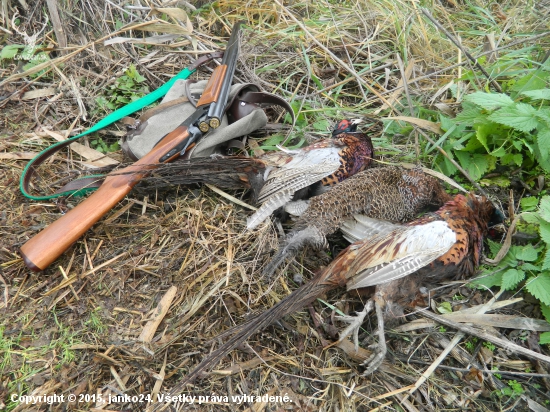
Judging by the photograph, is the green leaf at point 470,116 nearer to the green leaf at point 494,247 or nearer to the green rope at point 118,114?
the green leaf at point 494,247

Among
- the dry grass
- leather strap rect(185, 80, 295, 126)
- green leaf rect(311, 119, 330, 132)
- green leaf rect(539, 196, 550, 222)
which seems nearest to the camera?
the dry grass

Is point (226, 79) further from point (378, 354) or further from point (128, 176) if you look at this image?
point (378, 354)

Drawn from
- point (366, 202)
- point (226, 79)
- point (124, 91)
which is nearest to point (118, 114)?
point (124, 91)

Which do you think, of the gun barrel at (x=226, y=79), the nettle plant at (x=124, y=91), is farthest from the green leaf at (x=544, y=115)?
the nettle plant at (x=124, y=91)

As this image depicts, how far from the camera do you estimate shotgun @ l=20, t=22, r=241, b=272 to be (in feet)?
7.02

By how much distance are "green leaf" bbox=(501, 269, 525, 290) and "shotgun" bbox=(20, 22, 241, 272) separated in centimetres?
193

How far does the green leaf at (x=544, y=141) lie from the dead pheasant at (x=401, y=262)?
0.52 m

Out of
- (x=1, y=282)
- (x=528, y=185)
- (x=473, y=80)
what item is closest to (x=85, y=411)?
(x=1, y=282)

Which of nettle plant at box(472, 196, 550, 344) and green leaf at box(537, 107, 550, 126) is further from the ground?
green leaf at box(537, 107, 550, 126)

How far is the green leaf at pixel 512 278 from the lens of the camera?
7.44 feet

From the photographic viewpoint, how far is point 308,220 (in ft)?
8.20

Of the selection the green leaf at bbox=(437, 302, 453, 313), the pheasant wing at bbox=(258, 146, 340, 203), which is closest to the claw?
the green leaf at bbox=(437, 302, 453, 313)

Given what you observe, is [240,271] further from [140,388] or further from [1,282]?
[1,282]

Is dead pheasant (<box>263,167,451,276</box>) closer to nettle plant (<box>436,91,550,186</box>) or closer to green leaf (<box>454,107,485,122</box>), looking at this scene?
nettle plant (<box>436,91,550,186</box>)
